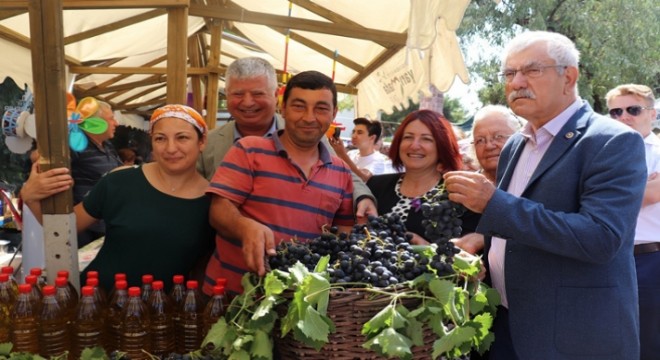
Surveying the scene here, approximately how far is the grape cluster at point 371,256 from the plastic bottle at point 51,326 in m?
0.75

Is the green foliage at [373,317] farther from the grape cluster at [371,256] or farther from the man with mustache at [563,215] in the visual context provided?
the man with mustache at [563,215]

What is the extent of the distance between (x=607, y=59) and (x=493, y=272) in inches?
501

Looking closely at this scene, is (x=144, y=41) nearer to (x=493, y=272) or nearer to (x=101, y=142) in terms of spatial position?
(x=101, y=142)

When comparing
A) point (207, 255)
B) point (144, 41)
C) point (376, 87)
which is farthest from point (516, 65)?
point (144, 41)

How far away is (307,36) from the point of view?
6.51 metres

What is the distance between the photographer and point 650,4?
512 inches

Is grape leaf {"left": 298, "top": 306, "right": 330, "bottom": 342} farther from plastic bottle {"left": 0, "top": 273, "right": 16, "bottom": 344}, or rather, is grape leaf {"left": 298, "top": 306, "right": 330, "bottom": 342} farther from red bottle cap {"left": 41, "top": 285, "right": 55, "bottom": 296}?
plastic bottle {"left": 0, "top": 273, "right": 16, "bottom": 344}

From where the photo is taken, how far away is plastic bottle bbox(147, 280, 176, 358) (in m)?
1.97

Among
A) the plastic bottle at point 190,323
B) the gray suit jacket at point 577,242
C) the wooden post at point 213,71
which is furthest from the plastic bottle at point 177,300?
the wooden post at point 213,71

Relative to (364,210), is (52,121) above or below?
above

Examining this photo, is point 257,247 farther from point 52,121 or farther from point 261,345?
point 52,121

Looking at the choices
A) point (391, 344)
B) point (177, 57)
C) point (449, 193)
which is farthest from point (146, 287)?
point (177, 57)

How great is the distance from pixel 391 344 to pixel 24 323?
1229 mm

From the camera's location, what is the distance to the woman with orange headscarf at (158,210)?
7.37 feet
